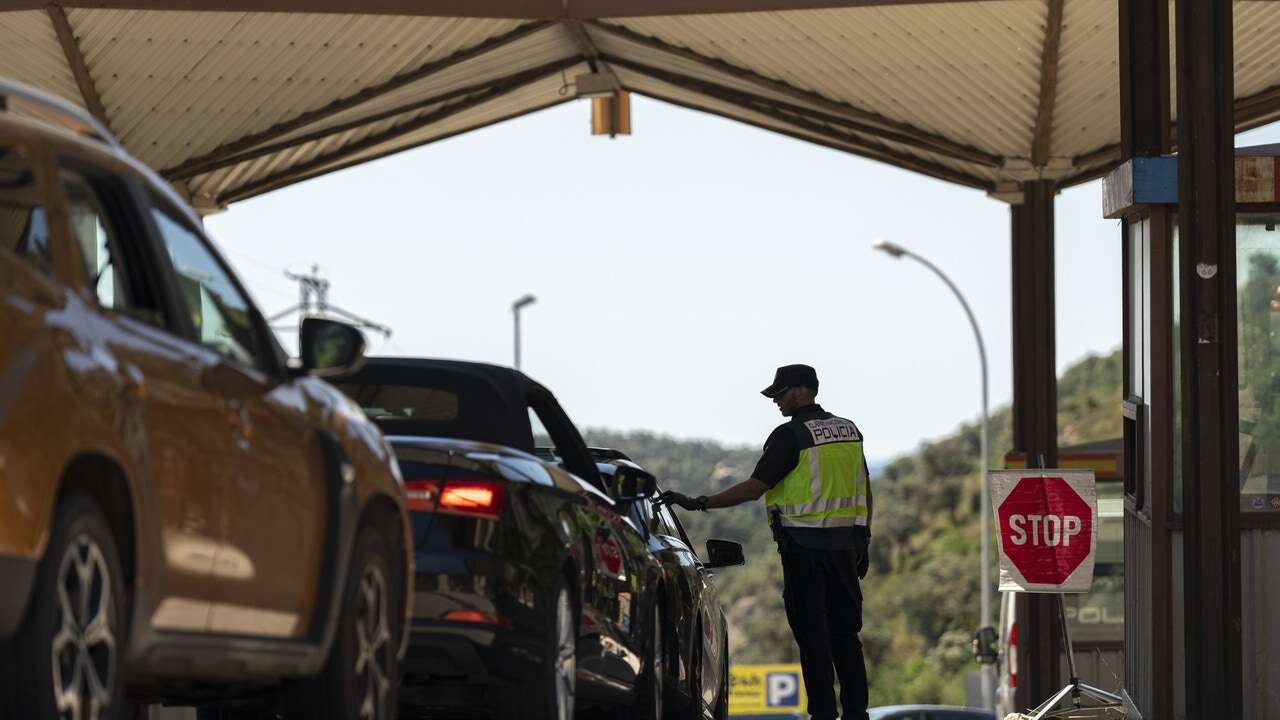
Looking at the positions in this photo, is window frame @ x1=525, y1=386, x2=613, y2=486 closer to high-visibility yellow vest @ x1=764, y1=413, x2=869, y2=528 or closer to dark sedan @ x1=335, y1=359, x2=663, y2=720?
dark sedan @ x1=335, y1=359, x2=663, y2=720

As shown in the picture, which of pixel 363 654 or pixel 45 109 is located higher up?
pixel 45 109

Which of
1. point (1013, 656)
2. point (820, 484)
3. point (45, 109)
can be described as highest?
point (45, 109)

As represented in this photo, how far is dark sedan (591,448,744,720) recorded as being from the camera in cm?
1193

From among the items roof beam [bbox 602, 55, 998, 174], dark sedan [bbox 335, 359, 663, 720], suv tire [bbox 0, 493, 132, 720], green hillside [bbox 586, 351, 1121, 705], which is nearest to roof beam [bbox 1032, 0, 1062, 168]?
roof beam [bbox 602, 55, 998, 174]

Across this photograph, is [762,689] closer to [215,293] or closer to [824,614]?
[824,614]

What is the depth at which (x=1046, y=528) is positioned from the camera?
1500cm

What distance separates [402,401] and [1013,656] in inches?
660

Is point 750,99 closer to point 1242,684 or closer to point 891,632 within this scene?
point 1242,684

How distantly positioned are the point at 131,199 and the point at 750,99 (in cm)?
1959

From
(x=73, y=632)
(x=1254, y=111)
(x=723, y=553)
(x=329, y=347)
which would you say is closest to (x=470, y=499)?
(x=329, y=347)

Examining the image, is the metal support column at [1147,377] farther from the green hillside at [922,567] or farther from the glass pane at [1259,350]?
the green hillside at [922,567]

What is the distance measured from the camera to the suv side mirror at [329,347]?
23.9 feet

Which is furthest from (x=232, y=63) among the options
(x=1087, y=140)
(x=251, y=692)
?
(x=251, y=692)

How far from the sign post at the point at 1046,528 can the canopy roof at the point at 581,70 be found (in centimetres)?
597
